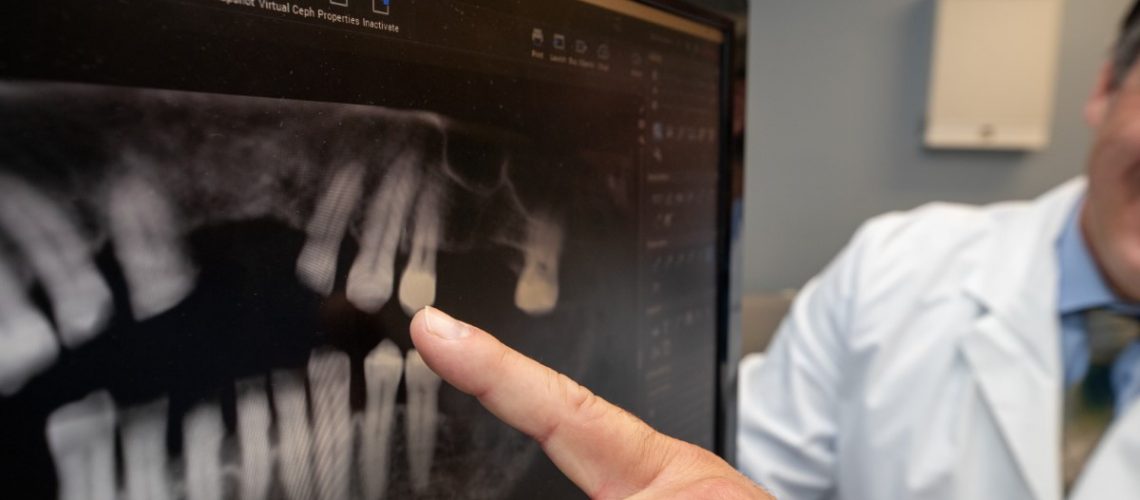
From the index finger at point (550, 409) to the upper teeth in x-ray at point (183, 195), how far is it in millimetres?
21

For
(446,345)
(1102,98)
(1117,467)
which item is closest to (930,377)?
(1117,467)

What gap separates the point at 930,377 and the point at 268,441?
633mm

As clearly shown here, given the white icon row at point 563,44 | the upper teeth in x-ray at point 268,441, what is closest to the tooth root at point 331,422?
the upper teeth in x-ray at point 268,441

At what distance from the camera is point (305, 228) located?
0.59 ft

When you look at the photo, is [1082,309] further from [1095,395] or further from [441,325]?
[441,325]

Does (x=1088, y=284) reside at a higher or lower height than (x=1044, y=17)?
lower

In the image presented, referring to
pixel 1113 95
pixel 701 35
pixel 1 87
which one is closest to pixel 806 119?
pixel 1113 95

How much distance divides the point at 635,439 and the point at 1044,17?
3.47 ft

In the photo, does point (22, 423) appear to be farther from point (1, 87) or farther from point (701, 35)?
point (701, 35)

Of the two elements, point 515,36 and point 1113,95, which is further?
point 1113,95

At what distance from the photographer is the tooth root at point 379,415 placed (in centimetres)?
20

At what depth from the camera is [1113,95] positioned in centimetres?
59

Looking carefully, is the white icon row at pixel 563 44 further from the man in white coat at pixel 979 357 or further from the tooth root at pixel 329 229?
the man in white coat at pixel 979 357

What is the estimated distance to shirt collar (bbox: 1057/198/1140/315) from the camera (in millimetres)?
592
